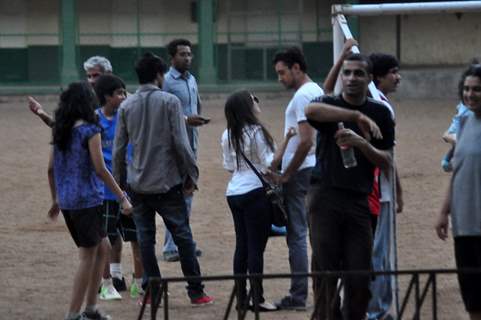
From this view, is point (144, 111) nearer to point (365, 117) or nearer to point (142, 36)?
point (365, 117)

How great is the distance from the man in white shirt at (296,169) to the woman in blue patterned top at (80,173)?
121cm

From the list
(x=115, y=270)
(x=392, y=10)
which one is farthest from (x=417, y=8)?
(x=115, y=270)

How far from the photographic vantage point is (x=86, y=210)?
7.84 metres

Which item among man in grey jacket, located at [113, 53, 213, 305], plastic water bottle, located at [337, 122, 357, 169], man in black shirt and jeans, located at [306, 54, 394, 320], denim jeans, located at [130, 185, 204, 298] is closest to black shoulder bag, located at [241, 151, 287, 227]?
man in grey jacket, located at [113, 53, 213, 305]

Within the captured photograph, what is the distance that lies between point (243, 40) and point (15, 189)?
19.2 meters

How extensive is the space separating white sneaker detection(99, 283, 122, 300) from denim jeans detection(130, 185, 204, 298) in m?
0.53

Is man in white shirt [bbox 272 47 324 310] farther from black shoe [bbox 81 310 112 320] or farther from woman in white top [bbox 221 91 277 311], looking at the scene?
black shoe [bbox 81 310 112 320]

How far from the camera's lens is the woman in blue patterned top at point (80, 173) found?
309 inches

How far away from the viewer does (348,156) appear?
652 cm

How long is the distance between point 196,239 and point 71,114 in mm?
3789

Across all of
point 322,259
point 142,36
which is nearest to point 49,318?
point 322,259

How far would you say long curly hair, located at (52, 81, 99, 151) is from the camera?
787 centimetres

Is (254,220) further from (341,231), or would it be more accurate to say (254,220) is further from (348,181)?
(348,181)

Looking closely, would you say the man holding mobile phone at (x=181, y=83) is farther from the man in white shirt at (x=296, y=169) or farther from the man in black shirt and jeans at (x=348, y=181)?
the man in black shirt and jeans at (x=348, y=181)
